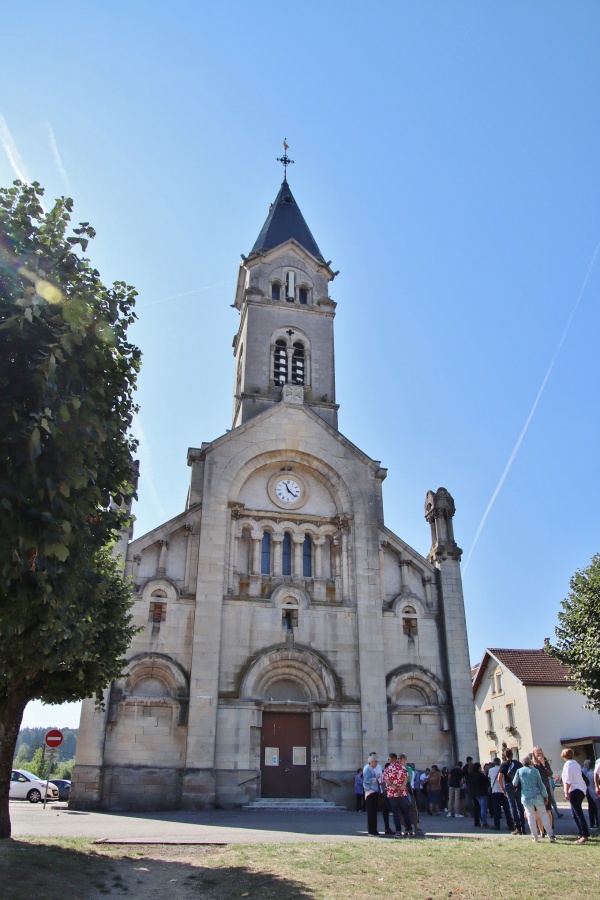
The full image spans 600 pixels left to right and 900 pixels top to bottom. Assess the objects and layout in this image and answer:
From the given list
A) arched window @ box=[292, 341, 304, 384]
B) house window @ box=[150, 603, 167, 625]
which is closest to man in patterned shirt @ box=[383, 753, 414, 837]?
house window @ box=[150, 603, 167, 625]

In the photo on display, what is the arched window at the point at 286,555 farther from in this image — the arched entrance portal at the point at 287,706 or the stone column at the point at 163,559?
the stone column at the point at 163,559

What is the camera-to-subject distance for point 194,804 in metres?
23.3

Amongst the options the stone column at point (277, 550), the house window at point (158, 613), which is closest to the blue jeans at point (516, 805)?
the stone column at point (277, 550)

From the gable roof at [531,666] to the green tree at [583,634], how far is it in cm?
2020

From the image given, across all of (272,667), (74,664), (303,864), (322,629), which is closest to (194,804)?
(272,667)

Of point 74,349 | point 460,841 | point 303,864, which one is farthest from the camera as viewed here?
point 460,841

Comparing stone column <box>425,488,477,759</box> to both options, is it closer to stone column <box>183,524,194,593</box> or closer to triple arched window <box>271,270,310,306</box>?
stone column <box>183,524,194,593</box>

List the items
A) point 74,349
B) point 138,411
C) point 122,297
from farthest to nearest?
point 138,411
point 122,297
point 74,349

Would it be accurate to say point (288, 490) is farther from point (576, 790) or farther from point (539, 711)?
point (539, 711)

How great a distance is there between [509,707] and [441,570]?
57.3 feet

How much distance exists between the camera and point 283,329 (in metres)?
35.6

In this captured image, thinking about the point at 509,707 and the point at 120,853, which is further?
the point at 509,707

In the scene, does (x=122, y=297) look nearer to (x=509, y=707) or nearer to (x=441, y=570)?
(x=441, y=570)

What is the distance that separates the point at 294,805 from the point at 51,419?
2003 cm
